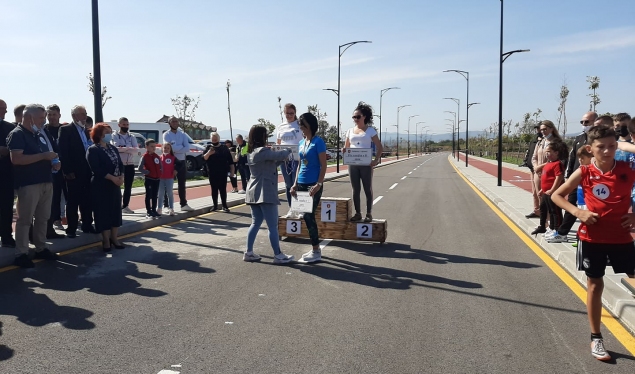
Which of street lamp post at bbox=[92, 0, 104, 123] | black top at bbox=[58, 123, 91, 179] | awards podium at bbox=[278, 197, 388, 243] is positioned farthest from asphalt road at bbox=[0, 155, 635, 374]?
street lamp post at bbox=[92, 0, 104, 123]

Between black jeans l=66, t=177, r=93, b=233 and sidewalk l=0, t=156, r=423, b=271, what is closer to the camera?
sidewalk l=0, t=156, r=423, b=271

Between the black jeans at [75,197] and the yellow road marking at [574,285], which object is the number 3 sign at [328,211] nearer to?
the yellow road marking at [574,285]

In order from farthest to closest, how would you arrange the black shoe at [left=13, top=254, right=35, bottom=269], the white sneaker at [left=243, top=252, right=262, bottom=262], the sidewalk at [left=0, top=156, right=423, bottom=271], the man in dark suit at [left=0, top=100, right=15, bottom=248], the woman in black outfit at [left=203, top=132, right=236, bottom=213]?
1. the woman in black outfit at [left=203, top=132, right=236, bottom=213]
2. the sidewalk at [left=0, top=156, right=423, bottom=271]
3. the white sneaker at [left=243, top=252, right=262, bottom=262]
4. the man in dark suit at [left=0, top=100, right=15, bottom=248]
5. the black shoe at [left=13, top=254, right=35, bottom=269]

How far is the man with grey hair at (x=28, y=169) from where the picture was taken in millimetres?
6582

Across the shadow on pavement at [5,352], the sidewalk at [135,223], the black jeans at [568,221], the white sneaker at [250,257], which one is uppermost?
the black jeans at [568,221]

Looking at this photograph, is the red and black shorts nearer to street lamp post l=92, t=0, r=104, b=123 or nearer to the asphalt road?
the asphalt road

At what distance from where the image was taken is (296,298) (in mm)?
5598

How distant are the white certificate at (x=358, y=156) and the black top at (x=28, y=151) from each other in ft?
14.5

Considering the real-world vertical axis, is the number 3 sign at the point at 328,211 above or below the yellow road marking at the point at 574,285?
above

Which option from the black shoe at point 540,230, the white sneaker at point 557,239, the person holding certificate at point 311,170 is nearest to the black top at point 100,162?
the person holding certificate at point 311,170

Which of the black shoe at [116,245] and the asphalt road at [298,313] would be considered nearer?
the asphalt road at [298,313]

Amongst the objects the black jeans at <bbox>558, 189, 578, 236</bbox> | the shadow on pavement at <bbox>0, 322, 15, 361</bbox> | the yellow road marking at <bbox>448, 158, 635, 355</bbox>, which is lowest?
the yellow road marking at <bbox>448, 158, 635, 355</bbox>

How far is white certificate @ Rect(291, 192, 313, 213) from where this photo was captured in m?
7.18

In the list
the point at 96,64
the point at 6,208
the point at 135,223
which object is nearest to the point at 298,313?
the point at 6,208
